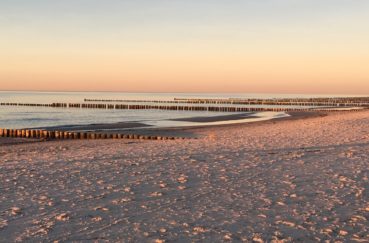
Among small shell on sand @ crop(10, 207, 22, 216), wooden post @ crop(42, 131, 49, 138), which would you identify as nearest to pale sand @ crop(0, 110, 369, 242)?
small shell on sand @ crop(10, 207, 22, 216)

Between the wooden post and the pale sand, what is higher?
the pale sand

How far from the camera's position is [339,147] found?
15.3 meters

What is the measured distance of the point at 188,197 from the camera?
8227mm

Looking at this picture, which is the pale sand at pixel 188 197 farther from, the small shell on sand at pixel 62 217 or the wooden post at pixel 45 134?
the wooden post at pixel 45 134

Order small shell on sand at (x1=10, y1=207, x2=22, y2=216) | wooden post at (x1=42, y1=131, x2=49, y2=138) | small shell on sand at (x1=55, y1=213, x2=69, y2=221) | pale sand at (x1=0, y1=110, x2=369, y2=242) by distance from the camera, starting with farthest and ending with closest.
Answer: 1. wooden post at (x1=42, y1=131, x2=49, y2=138)
2. small shell on sand at (x1=10, y1=207, x2=22, y2=216)
3. small shell on sand at (x1=55, y1=213, x2=69, y2=221)
4. pale sand at (x1=0, y1=110, x2=369, y2=242)

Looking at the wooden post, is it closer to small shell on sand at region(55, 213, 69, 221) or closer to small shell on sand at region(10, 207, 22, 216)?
small shell on sand at region(10, 207, 22, 216)

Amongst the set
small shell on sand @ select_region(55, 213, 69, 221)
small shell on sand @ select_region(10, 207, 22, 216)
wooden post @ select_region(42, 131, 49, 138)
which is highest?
small shell on sand @ select_region(55, 213, 69, 221)

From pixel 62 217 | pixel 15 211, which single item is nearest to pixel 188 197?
pixel 62 217

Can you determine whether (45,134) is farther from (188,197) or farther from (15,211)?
(188,197)

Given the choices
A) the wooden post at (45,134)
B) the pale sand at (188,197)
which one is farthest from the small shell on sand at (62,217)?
the wooden post at (45,134)

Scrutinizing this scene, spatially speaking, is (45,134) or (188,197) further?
(45,134)

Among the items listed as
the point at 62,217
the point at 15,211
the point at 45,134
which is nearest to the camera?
the point at 62,217

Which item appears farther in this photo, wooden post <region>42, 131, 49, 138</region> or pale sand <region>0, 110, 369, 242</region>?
wooden post <region>42, 131, 49, 138</region>

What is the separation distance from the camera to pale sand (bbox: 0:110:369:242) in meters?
6.16
